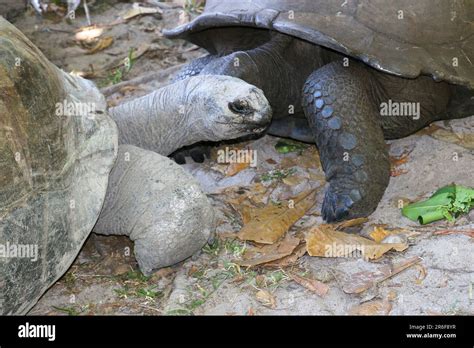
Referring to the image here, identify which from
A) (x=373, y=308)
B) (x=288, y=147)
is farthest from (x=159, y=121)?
(x=373, y=308)

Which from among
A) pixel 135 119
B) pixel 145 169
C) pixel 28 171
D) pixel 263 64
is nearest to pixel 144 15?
pixel 263 64

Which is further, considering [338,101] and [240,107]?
[338,101]

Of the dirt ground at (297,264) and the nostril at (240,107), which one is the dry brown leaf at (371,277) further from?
the nostril at (240,107)

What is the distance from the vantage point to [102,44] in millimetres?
7387

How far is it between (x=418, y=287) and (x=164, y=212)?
1.37 metres

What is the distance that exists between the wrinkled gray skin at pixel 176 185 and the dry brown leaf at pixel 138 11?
3497 mm

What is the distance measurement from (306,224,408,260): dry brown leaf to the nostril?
0.82 meters

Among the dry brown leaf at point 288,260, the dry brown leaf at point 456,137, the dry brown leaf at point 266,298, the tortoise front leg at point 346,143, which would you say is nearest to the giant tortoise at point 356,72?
the tortoise front leg at point 346,143

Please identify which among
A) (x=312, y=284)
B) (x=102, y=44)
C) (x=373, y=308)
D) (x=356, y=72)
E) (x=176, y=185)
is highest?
(x=356, y=72)

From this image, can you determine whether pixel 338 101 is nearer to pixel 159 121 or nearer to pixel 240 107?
pixel 240 107

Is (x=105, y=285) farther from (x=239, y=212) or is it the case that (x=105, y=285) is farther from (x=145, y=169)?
(x=239, y=212)

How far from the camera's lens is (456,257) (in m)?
4.00

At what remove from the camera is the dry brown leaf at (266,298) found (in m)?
3.88

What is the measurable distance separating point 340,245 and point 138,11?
14.4 ft
